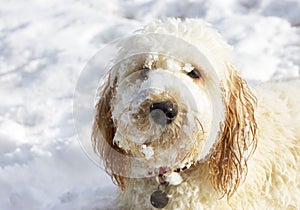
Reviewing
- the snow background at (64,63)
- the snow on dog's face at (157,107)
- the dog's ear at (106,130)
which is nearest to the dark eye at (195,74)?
the snow on dog's face at (157,107)

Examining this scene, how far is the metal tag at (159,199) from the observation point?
3149 mm

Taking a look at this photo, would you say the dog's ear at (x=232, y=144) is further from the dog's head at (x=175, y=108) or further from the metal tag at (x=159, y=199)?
the metal tag at (x=159, y=199)

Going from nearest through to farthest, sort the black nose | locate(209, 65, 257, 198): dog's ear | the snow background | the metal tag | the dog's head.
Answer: the black nose → the dog's head → locate(209, 65, 257, 198): dog's ear → the metal tag → the snow background

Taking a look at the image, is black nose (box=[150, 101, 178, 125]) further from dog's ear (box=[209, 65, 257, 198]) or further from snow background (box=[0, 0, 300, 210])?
snow background (box=[0, 0, 300, 210])

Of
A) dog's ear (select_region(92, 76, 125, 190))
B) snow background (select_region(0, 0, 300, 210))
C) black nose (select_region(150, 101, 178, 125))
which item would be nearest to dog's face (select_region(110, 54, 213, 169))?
black nose (select_region(150, 101, 178, 125))

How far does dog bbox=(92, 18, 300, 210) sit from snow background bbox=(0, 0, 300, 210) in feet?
2.17

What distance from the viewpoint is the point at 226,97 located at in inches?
120

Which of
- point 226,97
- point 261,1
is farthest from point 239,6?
point 226,97

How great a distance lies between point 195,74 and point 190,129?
0.29 meters

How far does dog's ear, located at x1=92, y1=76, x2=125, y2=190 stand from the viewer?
318cm

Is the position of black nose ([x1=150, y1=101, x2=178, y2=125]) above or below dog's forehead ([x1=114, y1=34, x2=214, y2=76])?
below

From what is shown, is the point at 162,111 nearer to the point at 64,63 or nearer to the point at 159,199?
the point at 159,199

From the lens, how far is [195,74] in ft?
9.65

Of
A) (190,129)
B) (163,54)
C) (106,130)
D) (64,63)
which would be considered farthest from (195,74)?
(64,63)
